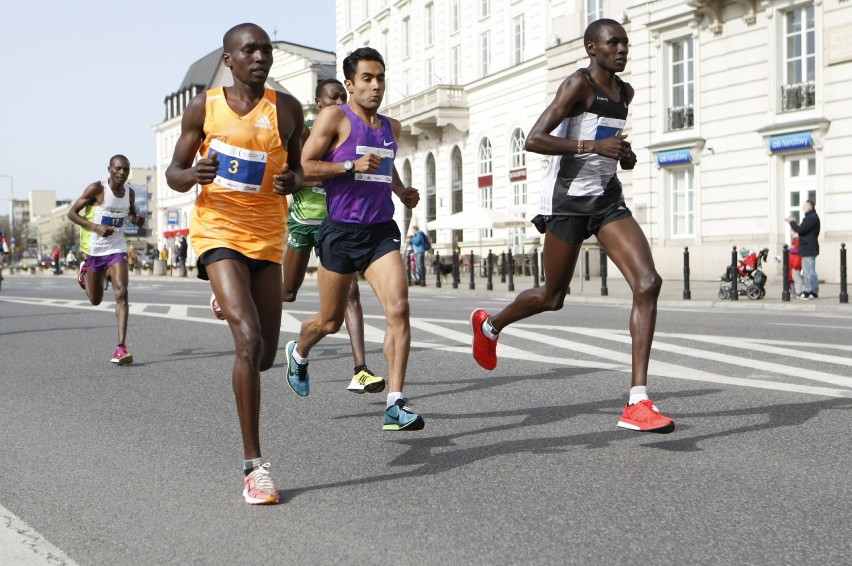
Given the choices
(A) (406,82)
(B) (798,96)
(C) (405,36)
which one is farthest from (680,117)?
(C) (405,36)

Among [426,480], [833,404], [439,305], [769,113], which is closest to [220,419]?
[426,480]

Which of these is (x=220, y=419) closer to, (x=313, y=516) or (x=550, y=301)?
(x=550, y=301)

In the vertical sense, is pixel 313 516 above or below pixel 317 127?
below

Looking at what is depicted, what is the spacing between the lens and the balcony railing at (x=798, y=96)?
83.8 feet

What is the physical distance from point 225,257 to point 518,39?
119 feet

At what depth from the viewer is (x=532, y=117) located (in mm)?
38531

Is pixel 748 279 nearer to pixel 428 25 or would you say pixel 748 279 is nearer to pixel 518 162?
pixel 518 162

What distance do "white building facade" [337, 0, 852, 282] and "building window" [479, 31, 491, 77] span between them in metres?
0.30

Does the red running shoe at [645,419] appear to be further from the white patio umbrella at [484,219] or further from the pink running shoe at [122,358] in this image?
the white patio umbrella at [484,219]

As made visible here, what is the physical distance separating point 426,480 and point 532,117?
113 feet

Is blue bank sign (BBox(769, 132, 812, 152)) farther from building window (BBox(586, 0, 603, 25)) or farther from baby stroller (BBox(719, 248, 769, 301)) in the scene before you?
building window (BBox(586, 0, 603, 25))

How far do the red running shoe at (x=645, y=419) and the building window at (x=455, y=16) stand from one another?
1607 inches

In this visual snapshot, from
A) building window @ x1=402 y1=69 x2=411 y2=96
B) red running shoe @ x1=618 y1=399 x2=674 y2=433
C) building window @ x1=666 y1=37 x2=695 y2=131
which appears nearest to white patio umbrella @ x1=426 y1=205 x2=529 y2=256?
building window @ x1=666 y1=37 x2=695 y2=131

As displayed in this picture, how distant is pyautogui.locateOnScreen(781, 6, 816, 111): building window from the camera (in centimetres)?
2559
